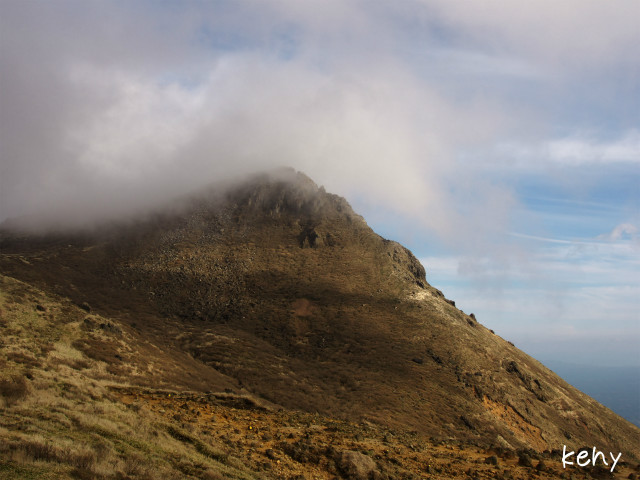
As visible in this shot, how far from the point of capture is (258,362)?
49906 mm

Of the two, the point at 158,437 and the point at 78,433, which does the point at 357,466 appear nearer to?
the point at 158,437

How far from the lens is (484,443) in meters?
41.7

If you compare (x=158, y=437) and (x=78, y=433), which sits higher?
(x=78, y=433)

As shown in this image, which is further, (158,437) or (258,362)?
(258,362)

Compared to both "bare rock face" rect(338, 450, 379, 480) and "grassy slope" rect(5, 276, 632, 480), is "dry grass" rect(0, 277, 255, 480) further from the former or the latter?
"bare rock face" rect(338, 450, 379, 480)

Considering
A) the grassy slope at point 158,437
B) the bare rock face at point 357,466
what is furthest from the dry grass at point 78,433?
the bare rock face at point 357,466

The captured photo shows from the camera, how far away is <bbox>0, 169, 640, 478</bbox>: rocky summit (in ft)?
60.5

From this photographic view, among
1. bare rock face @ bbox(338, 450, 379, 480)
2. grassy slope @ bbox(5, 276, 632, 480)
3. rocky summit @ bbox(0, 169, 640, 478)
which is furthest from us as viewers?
bare rock face @ bbox(338, 450, 379, 480)

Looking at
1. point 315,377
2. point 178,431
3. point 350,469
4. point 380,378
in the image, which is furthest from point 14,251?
point 350,469

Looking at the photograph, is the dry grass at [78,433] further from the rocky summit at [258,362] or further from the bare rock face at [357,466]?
the bare rock face at [357,466]

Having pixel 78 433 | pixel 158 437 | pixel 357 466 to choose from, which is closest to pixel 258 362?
pixel 357 466

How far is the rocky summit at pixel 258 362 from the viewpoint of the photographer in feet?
60.5

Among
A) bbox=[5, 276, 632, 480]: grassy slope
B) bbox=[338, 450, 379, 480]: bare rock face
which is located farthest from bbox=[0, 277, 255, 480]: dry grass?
bbox=[338, 450, 379, 480]: bare rock face

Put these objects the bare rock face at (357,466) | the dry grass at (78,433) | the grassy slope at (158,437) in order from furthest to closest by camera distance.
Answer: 1. the bare rock face at (357,466)
2. the grassy slope at (158,437)
3. the dry grass at (78,433)
